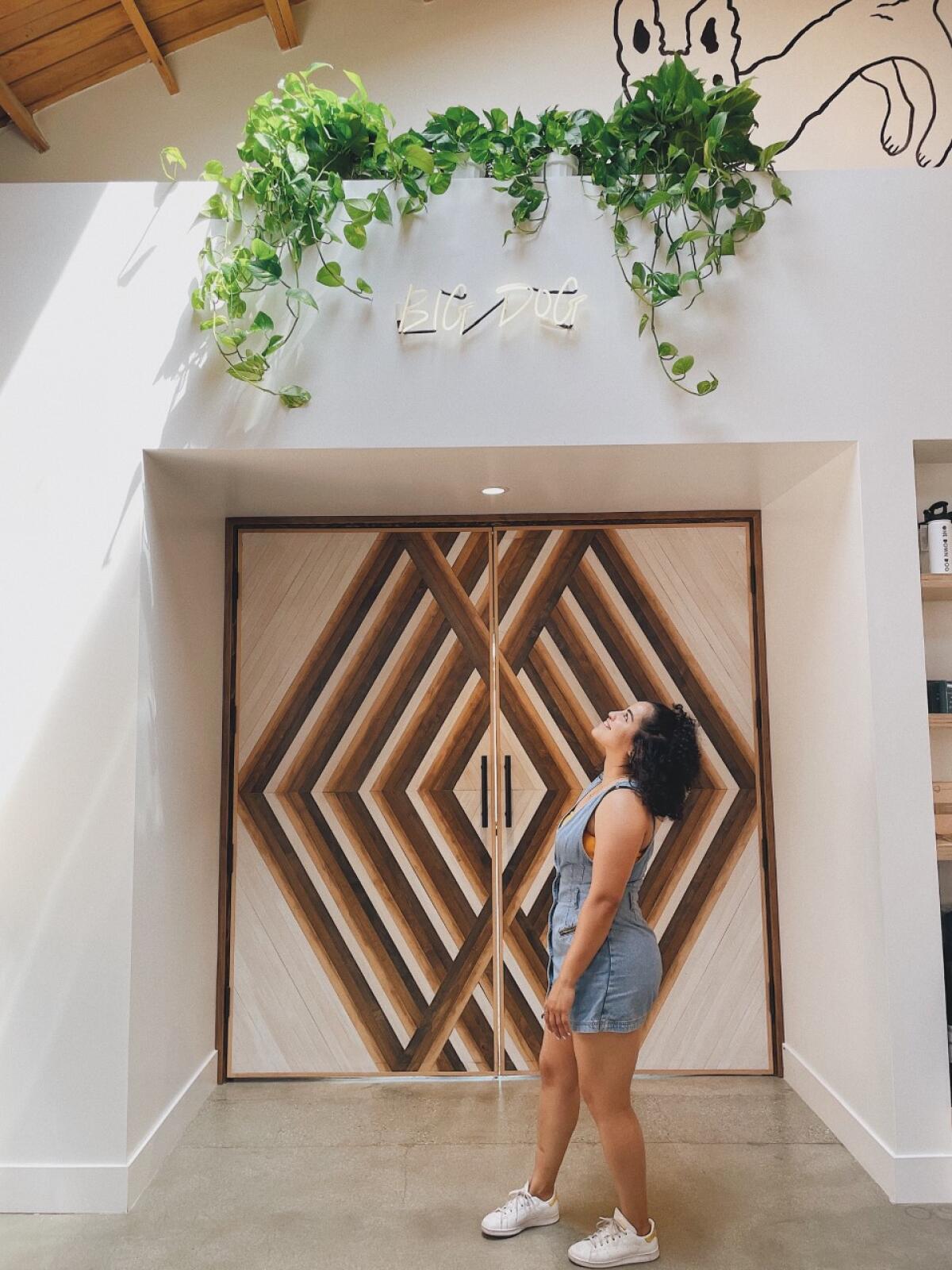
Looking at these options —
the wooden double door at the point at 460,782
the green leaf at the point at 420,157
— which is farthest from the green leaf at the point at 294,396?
the wooden double door at the point at 460,782

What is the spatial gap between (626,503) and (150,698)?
1991 mm

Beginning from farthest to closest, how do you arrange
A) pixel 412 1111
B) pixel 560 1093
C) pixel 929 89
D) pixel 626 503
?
pixel 929 89 < pixel 626 503 < pixel 412 1111 < pixel 560 1093

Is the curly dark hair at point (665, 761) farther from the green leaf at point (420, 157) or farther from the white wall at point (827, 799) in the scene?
the green leaf at point (420, 157)

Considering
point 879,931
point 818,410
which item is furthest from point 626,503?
point 879,931

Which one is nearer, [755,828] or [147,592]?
[147,592]

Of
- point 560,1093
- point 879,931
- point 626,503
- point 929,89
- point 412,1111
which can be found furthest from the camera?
Result: point 929,89

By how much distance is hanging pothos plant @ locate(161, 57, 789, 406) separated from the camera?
2840mm

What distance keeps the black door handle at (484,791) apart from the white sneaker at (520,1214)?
58.1 inches

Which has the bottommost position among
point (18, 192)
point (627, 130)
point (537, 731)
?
point (537, 731)

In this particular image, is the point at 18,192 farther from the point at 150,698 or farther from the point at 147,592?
the point at 150,698

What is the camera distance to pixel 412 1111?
337 cm

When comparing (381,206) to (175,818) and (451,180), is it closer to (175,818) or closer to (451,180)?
(451,180)

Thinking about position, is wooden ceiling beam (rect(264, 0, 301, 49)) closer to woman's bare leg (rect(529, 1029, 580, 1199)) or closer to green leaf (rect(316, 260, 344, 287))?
green leaf (rect(316, 260, 344, 287))

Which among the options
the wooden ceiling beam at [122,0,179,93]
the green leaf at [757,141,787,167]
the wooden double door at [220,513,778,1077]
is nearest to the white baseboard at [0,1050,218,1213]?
the wooden double door at [220,513,778,1077]
